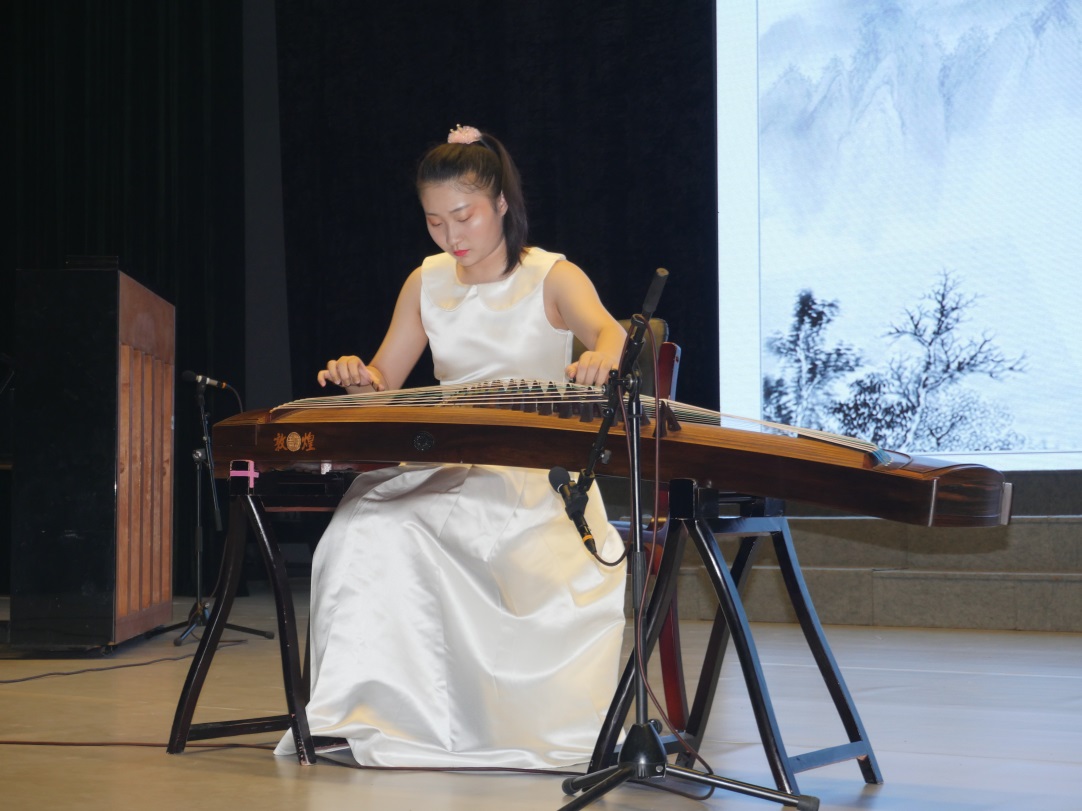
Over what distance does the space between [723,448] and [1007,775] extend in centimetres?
71

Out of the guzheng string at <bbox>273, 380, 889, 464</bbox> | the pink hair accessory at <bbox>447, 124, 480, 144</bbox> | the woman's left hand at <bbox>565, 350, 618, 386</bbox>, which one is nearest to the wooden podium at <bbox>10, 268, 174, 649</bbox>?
the pink hair accessory at <bbox>447, 124, 480, 144</bbox>

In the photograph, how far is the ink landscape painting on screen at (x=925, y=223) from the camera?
14.5 feet

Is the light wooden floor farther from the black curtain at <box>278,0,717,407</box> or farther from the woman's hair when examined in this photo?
the black curtain at <box>278,0,717,407</box>

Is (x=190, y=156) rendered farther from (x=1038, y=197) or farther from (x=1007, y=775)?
(x=1007, y=775)

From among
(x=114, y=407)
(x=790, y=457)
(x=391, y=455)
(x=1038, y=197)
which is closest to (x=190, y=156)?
(x=114, y=407)

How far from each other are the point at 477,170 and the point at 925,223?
9.73 ft

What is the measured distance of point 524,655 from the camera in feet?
6.06

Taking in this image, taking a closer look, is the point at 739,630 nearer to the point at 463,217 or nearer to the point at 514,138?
the point at 463,217

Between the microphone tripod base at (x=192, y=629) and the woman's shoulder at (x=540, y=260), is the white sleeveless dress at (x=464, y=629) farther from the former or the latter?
the microphone tripod base at (x=192, y=629)

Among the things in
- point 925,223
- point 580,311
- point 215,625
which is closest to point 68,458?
point 215,625

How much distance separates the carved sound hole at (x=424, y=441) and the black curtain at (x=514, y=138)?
11.0 feet

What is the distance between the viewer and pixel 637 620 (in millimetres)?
1446

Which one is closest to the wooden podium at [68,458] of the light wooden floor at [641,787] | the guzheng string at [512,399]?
the light wooden floor at [641,787]

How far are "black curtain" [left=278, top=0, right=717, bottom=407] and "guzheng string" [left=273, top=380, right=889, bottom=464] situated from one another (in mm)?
3230
